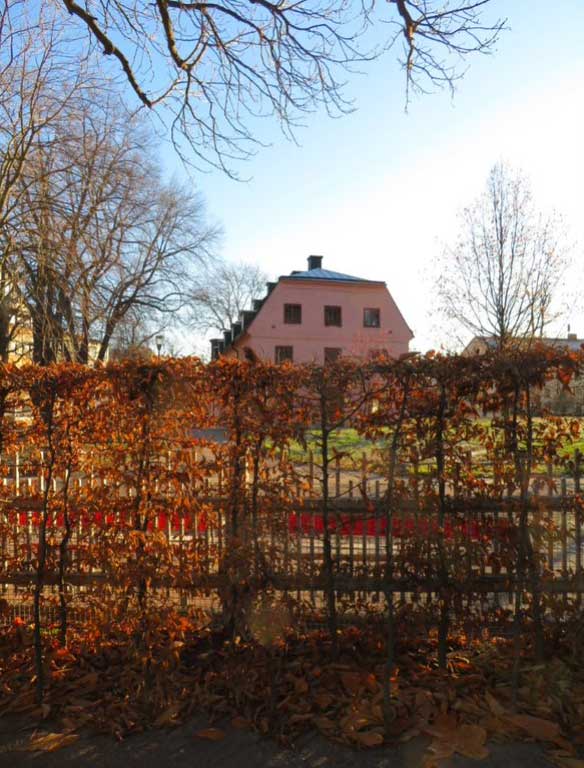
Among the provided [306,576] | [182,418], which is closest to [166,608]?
[306,576]

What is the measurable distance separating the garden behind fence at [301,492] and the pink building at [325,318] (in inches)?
1395

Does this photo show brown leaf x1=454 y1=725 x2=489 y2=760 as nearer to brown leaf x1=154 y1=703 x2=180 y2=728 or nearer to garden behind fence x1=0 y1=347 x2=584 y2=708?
garden behind fence x1=0 y1=347 x2=584 y2=708

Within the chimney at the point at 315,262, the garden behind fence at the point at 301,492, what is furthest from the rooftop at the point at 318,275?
the garden behind fence at the point at 301,492

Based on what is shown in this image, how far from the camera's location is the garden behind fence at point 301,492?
436cm

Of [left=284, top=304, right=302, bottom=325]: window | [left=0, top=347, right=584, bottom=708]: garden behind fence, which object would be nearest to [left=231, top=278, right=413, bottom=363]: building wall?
[left=284, top=304, right=302, bottom=325]: window

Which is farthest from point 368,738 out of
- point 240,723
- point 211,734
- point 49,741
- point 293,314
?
point 293,314

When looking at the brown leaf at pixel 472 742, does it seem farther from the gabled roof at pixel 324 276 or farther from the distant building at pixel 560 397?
the gabled roof at pixel 324 276

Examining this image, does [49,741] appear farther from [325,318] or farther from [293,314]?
[325,318]

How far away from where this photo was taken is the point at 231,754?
3572mm

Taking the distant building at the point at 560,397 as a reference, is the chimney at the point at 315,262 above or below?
above

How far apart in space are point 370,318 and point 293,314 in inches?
214

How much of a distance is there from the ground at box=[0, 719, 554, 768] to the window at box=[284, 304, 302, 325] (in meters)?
38.2

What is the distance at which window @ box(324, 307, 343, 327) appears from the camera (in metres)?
42.1

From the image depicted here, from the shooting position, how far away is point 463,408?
439 centimetres
